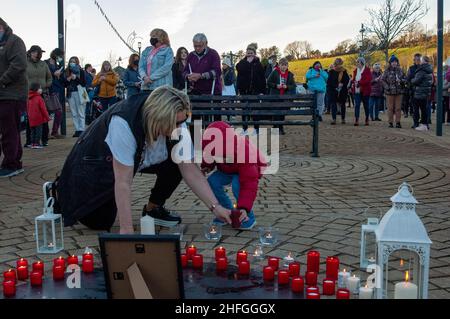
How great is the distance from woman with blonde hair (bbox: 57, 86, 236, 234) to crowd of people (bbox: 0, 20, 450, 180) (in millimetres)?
3760

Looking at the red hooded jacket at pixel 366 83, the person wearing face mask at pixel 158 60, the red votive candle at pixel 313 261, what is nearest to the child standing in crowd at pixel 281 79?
the red hooded jacket at pixel 366 83

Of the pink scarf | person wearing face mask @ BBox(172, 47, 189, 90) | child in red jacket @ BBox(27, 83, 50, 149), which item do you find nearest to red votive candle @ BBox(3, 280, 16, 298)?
the pink scarf

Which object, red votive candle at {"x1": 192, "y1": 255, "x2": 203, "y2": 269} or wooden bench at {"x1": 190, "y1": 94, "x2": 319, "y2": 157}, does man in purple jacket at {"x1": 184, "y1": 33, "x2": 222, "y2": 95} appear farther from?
red votive candle at {"x1": 192, "y1": 255, "x2": 203, "y2": 269}

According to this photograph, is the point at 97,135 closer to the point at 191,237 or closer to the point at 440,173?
the point at 191,237

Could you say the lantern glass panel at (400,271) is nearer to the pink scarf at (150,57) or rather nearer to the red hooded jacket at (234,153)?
the red hooded jacket at (234,153)

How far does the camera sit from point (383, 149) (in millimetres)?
10742

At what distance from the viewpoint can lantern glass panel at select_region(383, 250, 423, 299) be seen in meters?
2.95

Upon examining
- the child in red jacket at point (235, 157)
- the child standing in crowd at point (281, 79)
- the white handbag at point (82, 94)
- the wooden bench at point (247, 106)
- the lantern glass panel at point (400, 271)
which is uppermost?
the child standing in crowd at point (281, 79)

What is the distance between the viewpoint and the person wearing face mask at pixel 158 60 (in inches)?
340

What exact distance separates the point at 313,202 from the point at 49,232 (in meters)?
2.82

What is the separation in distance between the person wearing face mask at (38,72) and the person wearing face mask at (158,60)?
348 cm

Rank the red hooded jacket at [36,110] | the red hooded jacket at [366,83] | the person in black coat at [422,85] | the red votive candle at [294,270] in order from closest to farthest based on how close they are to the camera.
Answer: the red votive candle at [294,270] → the red hooded jacket at [36,110] → the person in black coat at [422,85] → the red hooded jacket at [366,83]

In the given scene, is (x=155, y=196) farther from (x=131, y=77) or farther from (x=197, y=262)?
(x=131, y=77)
